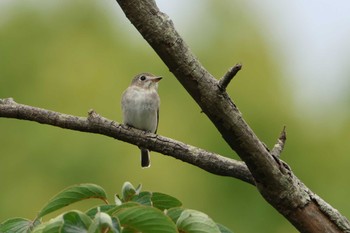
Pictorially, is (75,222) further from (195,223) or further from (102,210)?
(195,223)

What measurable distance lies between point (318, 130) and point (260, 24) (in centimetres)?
318

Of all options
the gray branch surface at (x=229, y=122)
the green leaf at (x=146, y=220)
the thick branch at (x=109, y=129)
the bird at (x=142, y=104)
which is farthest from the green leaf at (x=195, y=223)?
the bird at (x=142, y=104)

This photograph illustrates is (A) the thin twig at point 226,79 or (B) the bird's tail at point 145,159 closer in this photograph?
(A) the thin twig at point 226,79

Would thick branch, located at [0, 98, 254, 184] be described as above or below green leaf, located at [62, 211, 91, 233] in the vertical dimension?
above

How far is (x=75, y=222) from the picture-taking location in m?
2.62

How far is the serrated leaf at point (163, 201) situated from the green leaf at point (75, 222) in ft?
1.49

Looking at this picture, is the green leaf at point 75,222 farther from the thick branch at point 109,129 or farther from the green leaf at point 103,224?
the thick branch at point 109,129

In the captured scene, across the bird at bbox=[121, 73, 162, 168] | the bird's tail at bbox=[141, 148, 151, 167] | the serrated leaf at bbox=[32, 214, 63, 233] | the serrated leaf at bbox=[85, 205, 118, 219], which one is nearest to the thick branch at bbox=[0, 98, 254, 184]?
the serrated leaf at bbox=[85, 205, 118, 219]

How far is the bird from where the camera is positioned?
376 inches

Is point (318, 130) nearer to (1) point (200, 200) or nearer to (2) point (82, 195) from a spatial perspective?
(1) point (200, 200)

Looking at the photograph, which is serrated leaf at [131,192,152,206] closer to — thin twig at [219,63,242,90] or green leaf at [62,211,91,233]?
green leaf at [62,211,91,233]

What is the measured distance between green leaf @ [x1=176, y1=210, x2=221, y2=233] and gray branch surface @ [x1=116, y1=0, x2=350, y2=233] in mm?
566

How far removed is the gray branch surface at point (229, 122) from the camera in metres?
3.20

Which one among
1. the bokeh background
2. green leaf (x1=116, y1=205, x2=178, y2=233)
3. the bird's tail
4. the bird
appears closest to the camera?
green leaf (x1=116, y1=205, x2=178, y2=233)
